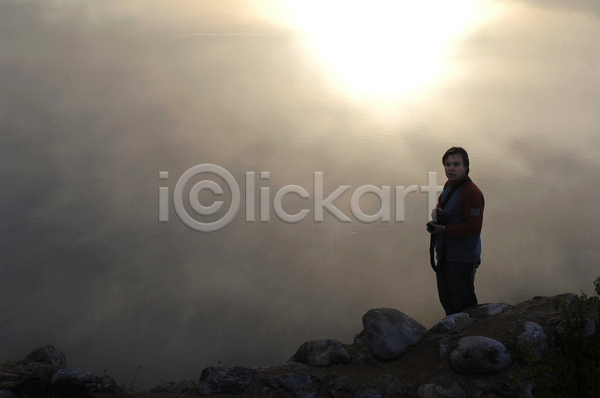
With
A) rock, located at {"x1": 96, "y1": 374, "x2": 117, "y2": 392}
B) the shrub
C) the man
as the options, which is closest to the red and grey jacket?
the man

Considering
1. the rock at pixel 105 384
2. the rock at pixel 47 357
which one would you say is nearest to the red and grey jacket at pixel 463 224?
the rock at pixel 105 384

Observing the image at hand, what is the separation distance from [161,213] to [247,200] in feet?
3.15

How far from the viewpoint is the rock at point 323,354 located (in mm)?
3508

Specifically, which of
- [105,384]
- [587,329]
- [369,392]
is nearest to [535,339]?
[587,329]

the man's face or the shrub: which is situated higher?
the man's face

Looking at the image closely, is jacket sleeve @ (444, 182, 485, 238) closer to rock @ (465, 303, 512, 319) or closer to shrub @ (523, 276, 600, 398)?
rock @ (465, 303, 512, 319)

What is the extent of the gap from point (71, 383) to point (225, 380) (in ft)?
3.63

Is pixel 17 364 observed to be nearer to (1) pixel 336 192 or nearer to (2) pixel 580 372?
(1) pixel 336 192

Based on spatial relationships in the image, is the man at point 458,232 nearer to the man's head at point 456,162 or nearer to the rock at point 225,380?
the man's head at point 456,162

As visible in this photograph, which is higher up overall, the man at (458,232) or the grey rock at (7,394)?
the man at (458,232)

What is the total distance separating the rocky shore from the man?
9.3 inches

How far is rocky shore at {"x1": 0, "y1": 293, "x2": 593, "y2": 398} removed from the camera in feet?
10.1

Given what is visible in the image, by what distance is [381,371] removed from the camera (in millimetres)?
3328

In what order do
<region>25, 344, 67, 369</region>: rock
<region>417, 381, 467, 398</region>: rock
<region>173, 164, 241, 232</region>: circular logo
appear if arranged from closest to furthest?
1. <region>417, 381, 467, 398</region>: rock
2. <region>25, 344, 67, 369</region>: rock
3. <region>173, 164, 241, 232</region>: circular logo
